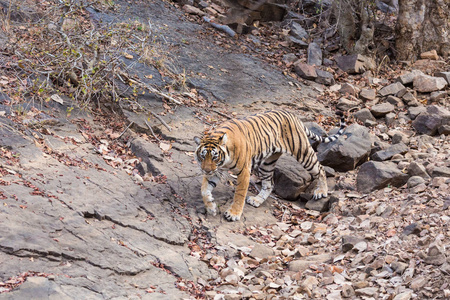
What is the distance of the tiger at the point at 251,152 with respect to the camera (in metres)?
5.84

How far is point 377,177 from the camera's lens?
696cm

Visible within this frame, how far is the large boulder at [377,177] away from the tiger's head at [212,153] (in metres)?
2.41

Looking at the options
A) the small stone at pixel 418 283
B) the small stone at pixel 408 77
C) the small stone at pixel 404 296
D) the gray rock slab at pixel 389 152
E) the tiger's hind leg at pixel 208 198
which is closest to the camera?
the small stone at pixel 404 296

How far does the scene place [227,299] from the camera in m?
4.53

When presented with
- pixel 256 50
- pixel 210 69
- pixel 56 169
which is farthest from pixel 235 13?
pixel 56 169

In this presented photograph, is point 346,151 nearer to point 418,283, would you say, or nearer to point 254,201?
point 254,201

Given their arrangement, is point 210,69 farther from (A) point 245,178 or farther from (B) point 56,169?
(B) point 56,169

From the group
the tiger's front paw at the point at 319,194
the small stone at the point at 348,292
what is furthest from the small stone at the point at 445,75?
the small stone at the point at 348,292

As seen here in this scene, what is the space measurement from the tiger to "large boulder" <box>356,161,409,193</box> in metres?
0.54

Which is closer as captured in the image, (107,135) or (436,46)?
(107,135)

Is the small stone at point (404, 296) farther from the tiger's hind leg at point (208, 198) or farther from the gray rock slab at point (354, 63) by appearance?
the gray rock slab at point (354, 63)

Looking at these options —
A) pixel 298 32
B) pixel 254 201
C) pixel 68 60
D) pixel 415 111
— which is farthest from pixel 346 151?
pixel 298 32

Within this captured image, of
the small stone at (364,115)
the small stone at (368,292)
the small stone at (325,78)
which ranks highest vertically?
the small stone at (368,292)

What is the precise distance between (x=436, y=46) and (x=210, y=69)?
5801 millimetres
